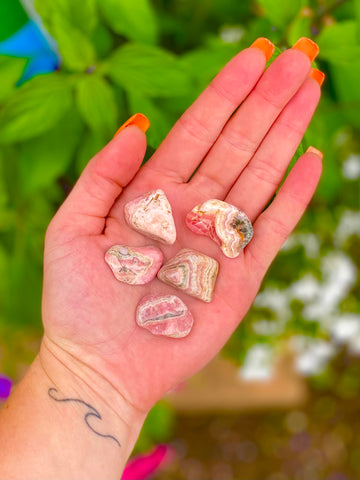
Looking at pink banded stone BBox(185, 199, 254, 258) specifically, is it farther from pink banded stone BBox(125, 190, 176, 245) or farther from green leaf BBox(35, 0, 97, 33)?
green leaf BBox(35, 0, 97, 33)

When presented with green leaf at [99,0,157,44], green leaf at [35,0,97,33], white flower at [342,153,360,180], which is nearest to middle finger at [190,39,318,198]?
green leaf at [99,0,157,44]

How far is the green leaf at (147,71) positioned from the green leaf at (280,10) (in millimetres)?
180

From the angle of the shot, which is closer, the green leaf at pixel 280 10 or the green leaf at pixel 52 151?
the green leaf at pixel 280 10

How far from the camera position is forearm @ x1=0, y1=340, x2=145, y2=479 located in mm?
998

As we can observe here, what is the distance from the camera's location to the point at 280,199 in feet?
3.43

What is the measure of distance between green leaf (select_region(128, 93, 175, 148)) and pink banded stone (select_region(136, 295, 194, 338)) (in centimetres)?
30

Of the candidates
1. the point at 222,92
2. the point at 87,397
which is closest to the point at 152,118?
the point at 222,92

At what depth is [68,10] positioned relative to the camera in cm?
98

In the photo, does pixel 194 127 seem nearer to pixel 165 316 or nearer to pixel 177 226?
pixel 177 226

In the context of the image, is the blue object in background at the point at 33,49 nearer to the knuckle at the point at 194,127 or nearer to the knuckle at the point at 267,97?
the knuckle at the point at 194,127

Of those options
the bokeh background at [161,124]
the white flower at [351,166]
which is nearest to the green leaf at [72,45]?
the bokeh background at [161,124]

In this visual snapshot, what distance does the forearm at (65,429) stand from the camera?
3.27 feet

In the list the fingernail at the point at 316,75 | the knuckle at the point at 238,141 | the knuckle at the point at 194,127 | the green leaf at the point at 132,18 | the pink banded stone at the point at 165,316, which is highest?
the fingernail at the point at 316,75

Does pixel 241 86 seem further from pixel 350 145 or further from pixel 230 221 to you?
pixel 350 145
